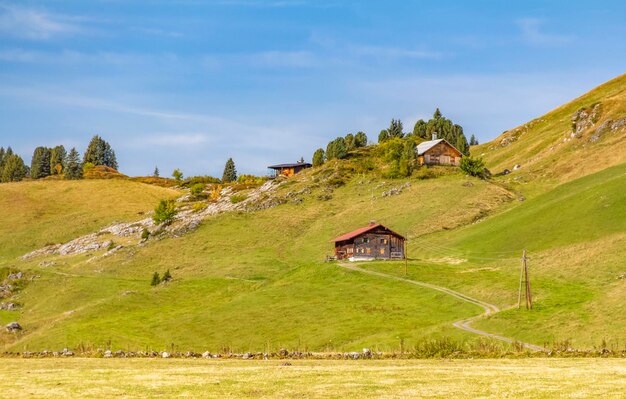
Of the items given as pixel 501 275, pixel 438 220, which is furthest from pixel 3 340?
pixel 438 220

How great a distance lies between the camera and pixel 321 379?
34.4 meters

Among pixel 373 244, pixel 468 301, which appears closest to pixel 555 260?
pixel 468 301

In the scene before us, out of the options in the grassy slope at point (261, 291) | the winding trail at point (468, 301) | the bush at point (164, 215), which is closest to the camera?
the winding trail at point (468, 301)

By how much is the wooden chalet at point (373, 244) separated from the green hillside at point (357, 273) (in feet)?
15.0

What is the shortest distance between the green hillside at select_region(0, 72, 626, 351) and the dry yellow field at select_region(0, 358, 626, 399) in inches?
1136

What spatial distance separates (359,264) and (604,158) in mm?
80846

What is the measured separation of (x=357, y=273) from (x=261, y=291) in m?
16.4

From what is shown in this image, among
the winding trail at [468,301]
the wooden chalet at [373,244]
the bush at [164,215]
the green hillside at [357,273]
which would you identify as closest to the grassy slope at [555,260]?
the green hillside at [357,273]

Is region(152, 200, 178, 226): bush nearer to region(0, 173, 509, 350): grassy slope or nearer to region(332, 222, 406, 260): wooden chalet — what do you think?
region(0, 173, 509, 350): grassy slope

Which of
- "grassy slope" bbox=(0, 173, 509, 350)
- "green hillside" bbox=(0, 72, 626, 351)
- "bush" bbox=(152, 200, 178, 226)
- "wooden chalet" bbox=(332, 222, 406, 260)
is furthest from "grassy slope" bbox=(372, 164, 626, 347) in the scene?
"bush" bbox=(152, 200, 178, 226)

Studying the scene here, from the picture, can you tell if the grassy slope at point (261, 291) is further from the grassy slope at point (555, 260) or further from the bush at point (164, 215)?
the bush at point (164, 215)

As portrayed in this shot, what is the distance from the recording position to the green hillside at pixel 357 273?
83.1 m

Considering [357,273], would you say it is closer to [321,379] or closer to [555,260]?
[555,260]

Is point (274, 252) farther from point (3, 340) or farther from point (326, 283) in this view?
point (3, 340)
